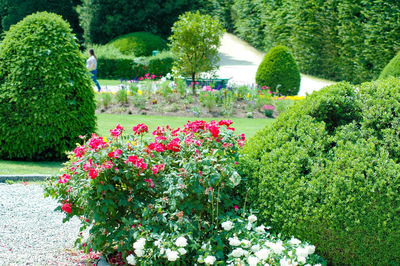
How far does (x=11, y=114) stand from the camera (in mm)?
6801

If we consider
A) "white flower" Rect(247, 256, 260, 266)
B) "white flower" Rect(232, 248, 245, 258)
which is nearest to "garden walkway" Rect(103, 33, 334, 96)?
"white flower" Rect(232, 248, 245, 258)

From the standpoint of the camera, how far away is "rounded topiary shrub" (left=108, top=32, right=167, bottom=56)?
23.0m

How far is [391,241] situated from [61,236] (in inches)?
112

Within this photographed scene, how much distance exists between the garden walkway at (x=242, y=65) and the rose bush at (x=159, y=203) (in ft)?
40.1

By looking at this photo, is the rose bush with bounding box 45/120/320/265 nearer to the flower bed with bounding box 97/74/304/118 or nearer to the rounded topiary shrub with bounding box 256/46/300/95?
the flower bed with bounding box 97/74/304/118

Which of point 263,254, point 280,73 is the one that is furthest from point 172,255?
→ point 280,73

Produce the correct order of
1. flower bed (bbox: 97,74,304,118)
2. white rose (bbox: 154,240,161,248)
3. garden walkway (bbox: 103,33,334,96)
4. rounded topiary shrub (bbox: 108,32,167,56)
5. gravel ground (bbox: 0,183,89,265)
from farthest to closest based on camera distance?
rounded topiary shrub (bbox: 108,32,167,56) < garden walkway (bbox: 103,33,334,96) < flower bed (bbox: 97,74,304,118) < gravel ground (bbox: 0,183,89,265) < white rose (bbox: 154,240,161,248)

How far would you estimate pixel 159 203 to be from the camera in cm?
343

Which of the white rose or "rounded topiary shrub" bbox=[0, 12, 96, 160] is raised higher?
"rounded topiary shrub" bbox=[0, 12, 96, 160]

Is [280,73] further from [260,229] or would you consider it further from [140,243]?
[140,243]

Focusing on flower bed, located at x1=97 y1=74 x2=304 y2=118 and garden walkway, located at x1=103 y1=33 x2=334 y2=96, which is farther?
garden walkway, located at x1=103 y1=33 x2=334 y2=96

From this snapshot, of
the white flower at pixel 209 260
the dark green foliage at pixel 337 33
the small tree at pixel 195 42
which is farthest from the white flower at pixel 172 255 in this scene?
the dark green foliage at pixel 337 33

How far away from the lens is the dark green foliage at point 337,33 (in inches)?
652

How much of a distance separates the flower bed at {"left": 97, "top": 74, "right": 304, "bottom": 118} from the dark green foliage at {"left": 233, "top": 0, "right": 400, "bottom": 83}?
665cm
